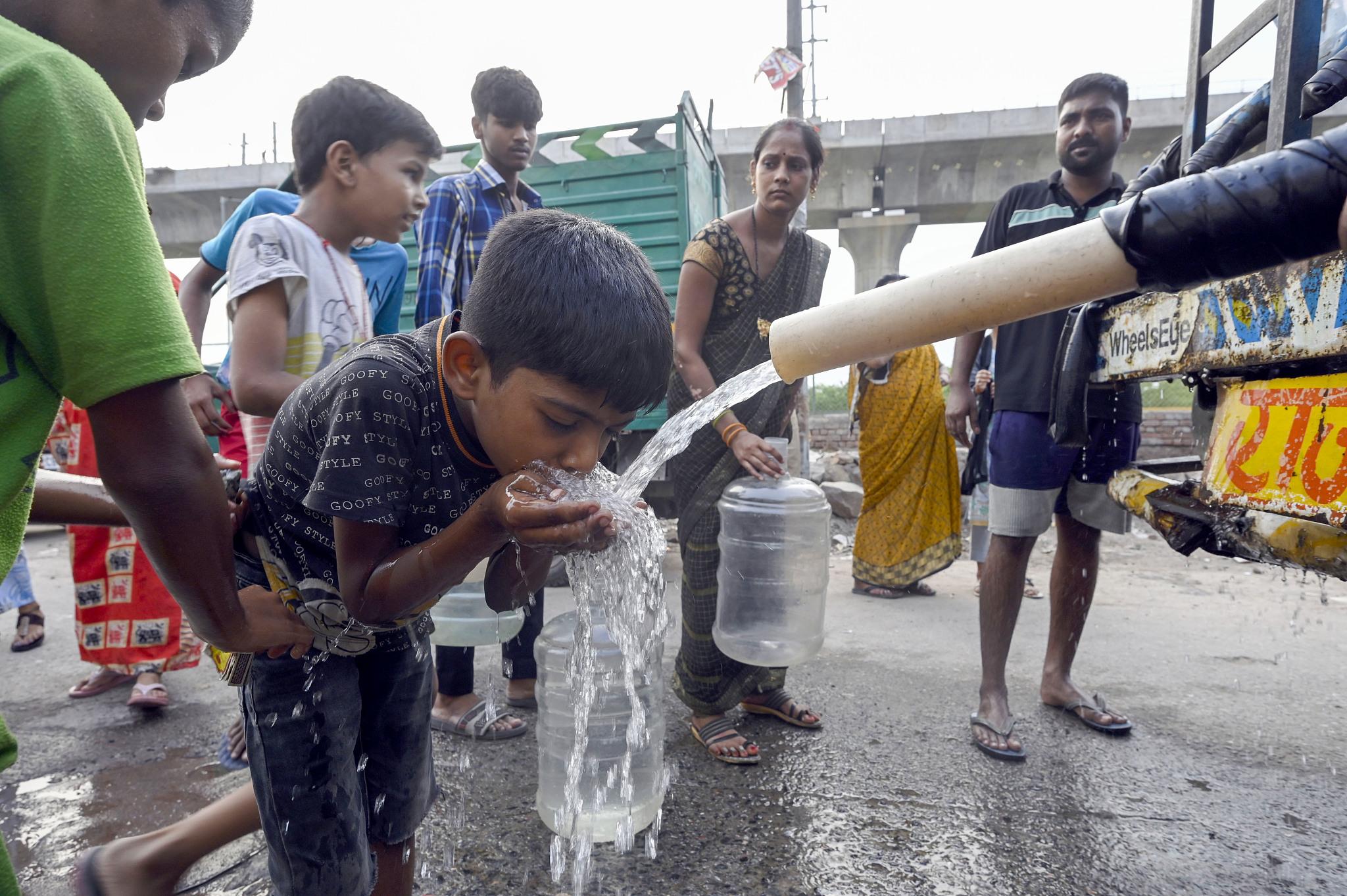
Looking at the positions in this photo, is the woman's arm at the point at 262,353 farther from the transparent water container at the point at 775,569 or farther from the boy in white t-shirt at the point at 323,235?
the transparent water container at the point at 775,569

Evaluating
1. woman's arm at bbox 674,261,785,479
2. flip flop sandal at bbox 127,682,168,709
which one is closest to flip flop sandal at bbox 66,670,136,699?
flip flop sandal at bbox 127,682,168,709

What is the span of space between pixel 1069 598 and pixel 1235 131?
1.67 m

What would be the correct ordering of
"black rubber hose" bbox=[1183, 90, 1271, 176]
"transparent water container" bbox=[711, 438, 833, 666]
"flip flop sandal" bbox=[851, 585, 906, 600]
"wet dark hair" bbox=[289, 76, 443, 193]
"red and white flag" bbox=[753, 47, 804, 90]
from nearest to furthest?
"black rubber hose" bbox=[1183, 90, 1271, 176] → "wet dark hair" bbox=[289, 76, 443, 193] → "transparent water container" bbox=[711, 438, 833, 666] → "flip flop sandal" bbox=[851, 585, 906, 600] → "red and white flag" bbox=[753, 47, 804, 90]

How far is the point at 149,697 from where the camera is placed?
2961mm

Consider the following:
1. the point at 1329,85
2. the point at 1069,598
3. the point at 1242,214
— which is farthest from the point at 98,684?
the point at 1329,85

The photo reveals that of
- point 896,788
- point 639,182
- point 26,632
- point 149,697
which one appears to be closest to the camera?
point 896,788

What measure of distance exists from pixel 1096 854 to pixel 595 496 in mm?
1692

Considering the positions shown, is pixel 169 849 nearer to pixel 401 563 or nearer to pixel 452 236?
pixel 401 563

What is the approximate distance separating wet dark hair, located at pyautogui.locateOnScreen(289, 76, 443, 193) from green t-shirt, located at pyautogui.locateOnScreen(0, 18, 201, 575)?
54.3 inches

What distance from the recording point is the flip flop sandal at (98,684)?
3.19 m

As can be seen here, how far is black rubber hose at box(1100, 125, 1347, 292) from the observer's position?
0.81 metres

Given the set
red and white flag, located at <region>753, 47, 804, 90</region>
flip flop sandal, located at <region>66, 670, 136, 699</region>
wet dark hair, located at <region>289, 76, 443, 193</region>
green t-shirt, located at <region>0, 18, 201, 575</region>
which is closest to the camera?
green t-shirt, located at <region>0, 18, 201, 575</region>

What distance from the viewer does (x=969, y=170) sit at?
1568 centimetres

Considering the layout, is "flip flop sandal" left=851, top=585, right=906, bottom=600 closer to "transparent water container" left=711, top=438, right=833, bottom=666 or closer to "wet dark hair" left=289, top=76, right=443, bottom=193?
"transparent water container" left=711, top=438, right=833, bottom=666
